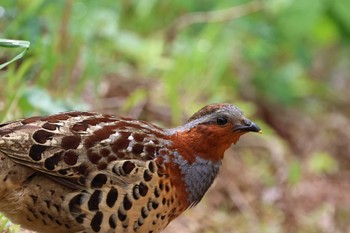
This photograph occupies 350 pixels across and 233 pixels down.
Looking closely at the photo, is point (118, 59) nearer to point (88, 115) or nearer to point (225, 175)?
point (225, 175)

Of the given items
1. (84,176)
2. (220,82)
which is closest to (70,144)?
(84,176)

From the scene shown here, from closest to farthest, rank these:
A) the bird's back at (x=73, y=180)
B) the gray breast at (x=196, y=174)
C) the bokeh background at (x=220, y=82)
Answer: the bird's back at (x=73, y=180)
the gray breast at (x=196, y=174)
the bokeh background at (x=220, y=82)

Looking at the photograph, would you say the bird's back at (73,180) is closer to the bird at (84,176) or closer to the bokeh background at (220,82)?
the bird at (84,176)

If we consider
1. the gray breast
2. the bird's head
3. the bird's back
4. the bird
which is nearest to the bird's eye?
the bird's head

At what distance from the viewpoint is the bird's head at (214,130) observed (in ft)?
13.5

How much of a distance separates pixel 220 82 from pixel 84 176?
511cm

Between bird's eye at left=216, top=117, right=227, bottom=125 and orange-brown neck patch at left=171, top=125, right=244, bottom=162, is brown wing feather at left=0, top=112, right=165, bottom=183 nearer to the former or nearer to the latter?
orange-brown neck patch at left=171, top=125, right=244, bottom=162

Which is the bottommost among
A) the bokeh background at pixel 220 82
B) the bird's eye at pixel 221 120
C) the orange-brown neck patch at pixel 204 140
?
the bokeh background at pixel 220 82

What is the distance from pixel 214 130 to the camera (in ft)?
13.5

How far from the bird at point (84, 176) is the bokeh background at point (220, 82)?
3.71ft

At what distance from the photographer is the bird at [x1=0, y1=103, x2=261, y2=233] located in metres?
3.68

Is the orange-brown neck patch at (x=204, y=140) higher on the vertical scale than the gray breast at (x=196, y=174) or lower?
higher

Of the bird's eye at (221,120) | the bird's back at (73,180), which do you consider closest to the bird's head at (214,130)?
the bird's eye at (221,120)

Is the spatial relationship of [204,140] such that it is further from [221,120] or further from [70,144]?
[70,144]
